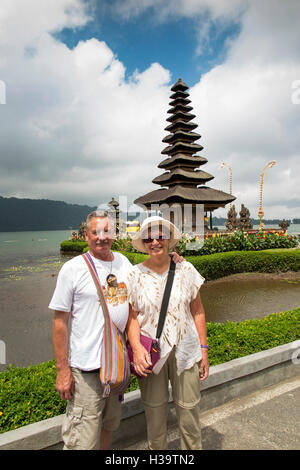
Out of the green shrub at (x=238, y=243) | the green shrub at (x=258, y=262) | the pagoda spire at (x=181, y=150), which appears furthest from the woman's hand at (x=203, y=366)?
the pagoda spire at (x=181, y=150)

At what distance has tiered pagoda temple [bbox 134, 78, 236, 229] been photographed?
2344 centimetres

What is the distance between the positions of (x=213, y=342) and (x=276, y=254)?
1057 centimetres

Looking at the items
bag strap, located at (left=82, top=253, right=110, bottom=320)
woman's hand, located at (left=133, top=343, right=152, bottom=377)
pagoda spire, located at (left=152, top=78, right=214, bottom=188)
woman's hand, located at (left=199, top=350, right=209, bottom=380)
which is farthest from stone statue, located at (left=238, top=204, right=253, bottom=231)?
bag strap, located at (left=82, top=253, right=110, bottom=320)

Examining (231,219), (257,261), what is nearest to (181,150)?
(231,219)

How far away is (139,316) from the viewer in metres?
2.24

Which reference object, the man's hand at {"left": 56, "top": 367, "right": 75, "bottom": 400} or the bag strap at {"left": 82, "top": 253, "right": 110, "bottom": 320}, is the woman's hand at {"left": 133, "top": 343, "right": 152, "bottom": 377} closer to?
the bag strap at {"left": 82, "top": 253, "right": 110, "bottom": 320}

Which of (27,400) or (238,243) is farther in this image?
(238,243)

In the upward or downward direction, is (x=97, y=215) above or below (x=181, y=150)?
below

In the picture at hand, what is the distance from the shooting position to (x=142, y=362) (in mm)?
2082

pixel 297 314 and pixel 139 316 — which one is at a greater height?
pixel 139 316

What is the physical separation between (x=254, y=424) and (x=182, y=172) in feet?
75.5

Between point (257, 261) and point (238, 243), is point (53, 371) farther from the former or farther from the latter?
point (238, 243)
